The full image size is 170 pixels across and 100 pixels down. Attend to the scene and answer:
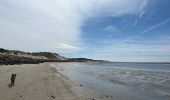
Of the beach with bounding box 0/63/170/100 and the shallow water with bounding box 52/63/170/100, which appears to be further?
the shallow water with bounding box 52/63/170/100

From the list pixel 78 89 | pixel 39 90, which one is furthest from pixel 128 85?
pixel 39 90

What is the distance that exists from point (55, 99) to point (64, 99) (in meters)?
0.51

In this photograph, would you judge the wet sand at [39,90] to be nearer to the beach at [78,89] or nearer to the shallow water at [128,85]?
the beach at [78,89]

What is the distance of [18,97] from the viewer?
35.7 feet

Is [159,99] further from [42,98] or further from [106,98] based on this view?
[42,98]

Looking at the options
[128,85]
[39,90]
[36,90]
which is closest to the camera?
[36,90]

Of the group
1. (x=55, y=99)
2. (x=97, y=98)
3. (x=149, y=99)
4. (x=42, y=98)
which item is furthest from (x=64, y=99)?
(x=149, y=99)

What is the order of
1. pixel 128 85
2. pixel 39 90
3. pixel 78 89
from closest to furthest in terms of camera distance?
pixel 39 90, pixel 78 89, pixel 128 85

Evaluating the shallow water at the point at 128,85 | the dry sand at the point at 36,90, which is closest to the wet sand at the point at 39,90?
the dry sand at the point at 36,90

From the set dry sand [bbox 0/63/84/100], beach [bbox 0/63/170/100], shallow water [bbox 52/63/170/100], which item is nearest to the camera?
dry sand [bbox 0/63/84/100]

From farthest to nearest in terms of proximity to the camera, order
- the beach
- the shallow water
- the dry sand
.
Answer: the shallow water → the beach → the dry sand

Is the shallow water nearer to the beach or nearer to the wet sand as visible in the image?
the beach

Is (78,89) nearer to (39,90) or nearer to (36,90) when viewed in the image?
(39,90)

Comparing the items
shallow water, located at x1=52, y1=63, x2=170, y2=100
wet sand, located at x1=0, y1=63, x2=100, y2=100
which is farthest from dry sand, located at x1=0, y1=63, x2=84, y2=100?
shallow water, located at x1=52, y1=63, x2=170, y2=100
